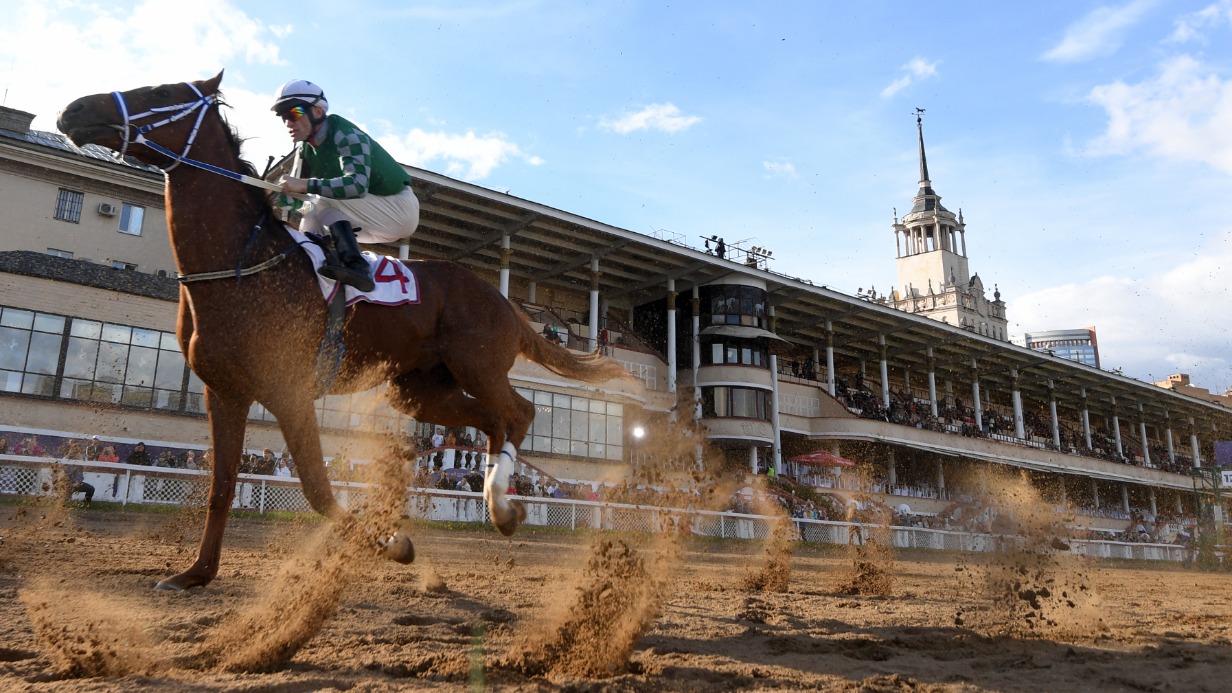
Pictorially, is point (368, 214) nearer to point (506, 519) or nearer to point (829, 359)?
point (506, 519)

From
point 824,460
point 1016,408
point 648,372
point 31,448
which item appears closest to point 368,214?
point 31,448

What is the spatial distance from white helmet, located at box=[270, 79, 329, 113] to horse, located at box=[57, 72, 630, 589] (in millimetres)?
433

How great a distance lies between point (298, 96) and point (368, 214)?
873 millimetres

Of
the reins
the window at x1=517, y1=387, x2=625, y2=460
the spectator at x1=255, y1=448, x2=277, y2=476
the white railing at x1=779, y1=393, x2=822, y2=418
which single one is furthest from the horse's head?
the white railing at x1=779, y1=393, x2=822, y2=418

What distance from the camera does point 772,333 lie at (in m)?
37.4

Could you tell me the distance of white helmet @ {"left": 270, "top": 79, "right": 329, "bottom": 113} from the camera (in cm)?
543

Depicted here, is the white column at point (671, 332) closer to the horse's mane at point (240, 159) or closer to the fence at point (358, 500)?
the fence at point (358, 500)

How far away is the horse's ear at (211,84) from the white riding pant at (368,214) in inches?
35.2

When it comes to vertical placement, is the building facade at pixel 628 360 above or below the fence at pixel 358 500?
above

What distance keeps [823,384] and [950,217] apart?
57.9 meters

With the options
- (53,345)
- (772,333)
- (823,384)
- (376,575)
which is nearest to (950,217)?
(823,384)

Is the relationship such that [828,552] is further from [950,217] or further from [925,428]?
[950,217]

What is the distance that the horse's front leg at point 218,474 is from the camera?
5008 millimetres

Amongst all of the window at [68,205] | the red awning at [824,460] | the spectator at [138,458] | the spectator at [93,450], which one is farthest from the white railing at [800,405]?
the window at [68,205]
